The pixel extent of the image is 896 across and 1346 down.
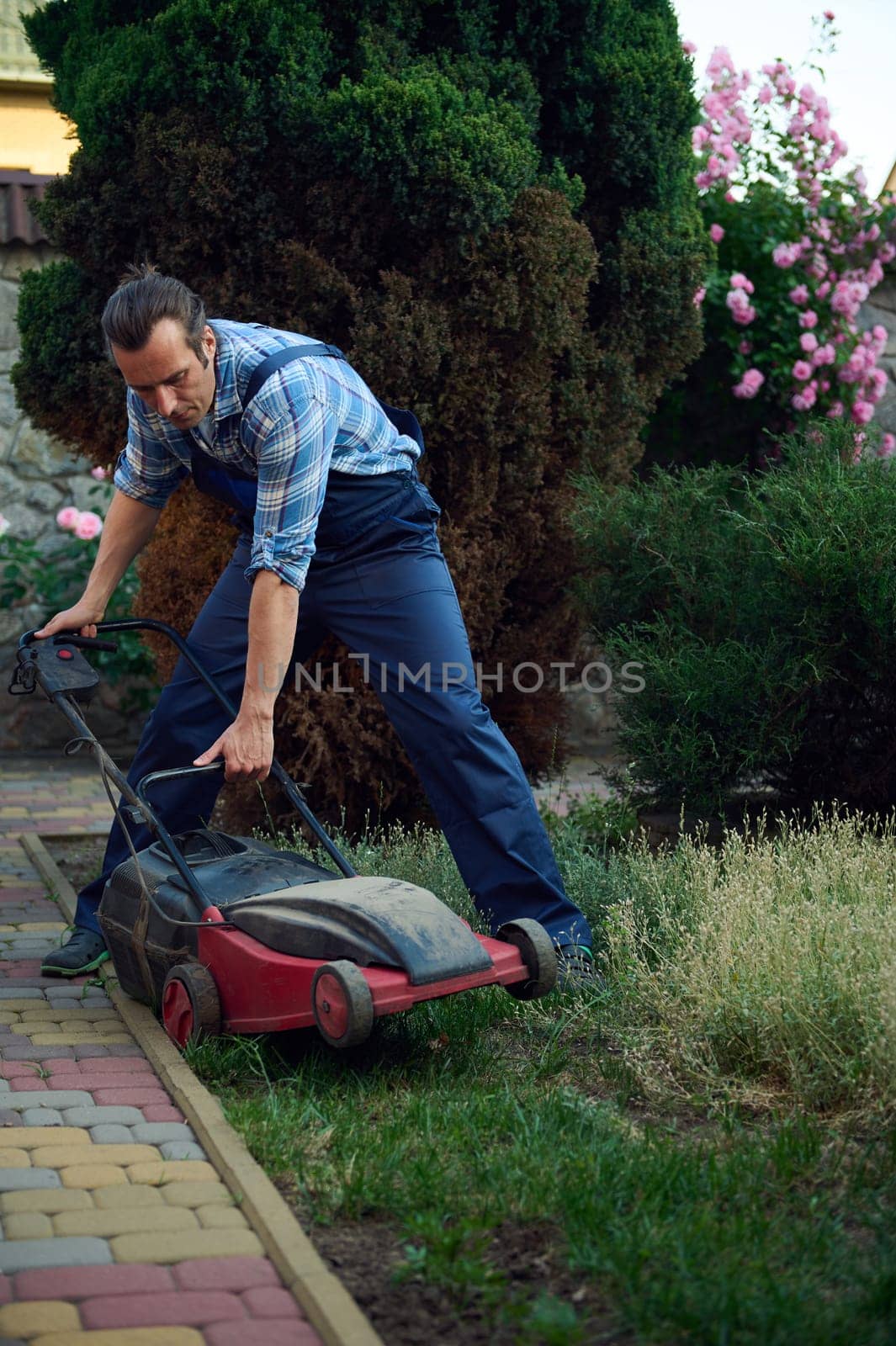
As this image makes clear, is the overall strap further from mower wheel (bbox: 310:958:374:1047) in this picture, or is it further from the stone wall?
the stone wall

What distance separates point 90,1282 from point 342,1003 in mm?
840

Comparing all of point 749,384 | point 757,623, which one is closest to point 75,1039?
point 757,623

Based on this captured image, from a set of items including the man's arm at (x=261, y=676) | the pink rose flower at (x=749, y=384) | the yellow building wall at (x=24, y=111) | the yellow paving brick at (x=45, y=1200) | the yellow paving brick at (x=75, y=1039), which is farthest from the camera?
the yellow building wall at (x=24, y=111)

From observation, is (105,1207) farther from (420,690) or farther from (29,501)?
(29,501)

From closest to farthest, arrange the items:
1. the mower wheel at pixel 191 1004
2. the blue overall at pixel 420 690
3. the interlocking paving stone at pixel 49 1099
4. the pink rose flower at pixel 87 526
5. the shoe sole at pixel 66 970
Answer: the interlocking paving stone at pixel 49 1099
the mower wheel at pixel 191 1004
the blue overall at pixel 420 690
the shoe sole at pixel 66 970
the pink rose flower at pixel 87 526

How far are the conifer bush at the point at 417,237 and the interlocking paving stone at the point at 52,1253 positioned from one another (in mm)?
2797

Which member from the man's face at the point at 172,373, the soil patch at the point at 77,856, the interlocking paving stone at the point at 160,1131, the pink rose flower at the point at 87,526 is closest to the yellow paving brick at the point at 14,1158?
the interlocking paving stone at the point at 160,1131

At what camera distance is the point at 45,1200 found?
277 centimetres

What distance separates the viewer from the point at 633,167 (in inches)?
219

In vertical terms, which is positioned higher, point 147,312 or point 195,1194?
point 147,312

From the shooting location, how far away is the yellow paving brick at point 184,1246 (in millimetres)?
2547

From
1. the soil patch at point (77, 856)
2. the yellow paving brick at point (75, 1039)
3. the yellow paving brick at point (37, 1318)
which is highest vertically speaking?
the yellow paving brick at point (37, 1318)

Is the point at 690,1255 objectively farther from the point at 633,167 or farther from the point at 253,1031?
the point at 633,167

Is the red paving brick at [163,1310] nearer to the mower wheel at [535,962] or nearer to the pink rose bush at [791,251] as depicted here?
the mower wheel at [535,962]
